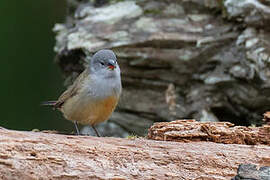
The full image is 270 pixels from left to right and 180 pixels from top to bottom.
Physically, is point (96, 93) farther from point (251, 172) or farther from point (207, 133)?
point (251, 172)

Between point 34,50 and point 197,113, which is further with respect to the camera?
point 34,50

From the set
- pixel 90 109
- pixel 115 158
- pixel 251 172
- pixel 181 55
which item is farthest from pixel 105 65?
pixel 181 55

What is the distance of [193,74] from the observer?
7605 mm

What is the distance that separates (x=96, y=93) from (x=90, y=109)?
189 mm

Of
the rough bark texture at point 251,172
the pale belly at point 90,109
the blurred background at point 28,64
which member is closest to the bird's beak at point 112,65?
the pale belly at point 90,109

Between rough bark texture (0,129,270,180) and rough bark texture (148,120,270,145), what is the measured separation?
113 millimetres

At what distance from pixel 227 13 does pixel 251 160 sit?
3533 mm

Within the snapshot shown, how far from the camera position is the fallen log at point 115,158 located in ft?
12.5

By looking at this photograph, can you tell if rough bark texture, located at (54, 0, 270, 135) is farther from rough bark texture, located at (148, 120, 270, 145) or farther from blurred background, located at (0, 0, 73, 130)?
rough bark texture, located at (148, 120, 270, 145)

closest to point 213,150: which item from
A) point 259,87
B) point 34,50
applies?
point 259,87

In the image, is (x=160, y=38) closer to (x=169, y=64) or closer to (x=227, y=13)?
(x=169, y=64)

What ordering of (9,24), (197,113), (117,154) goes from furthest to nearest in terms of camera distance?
1. (9,24)
2. (197,113)
3. (117,154)

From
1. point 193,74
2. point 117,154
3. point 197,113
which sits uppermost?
point 117,154

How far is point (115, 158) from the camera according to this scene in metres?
4.13
